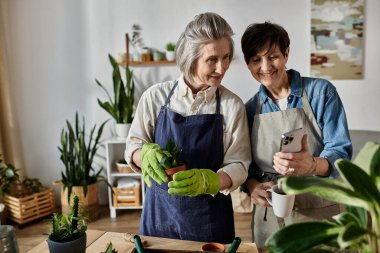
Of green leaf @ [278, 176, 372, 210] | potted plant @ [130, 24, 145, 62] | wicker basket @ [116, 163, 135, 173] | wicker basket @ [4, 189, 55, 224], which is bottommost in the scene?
wicker basket @ [4, 189, 55, 224]

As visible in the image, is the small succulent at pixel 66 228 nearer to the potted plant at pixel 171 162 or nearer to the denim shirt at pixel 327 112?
the potted plant at pixel 171 162

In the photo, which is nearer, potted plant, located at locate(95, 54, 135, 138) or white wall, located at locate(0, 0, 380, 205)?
potted plant, located at locate(95, 54, 135, 138)

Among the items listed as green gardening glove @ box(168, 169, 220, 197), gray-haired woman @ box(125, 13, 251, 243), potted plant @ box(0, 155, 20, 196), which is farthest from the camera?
potted plant @ box(0, 155, 20, 196)

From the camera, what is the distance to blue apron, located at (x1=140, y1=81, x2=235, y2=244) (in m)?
1.48

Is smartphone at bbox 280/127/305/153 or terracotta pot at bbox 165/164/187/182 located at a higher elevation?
smartphone at bbox 280/127/305/153

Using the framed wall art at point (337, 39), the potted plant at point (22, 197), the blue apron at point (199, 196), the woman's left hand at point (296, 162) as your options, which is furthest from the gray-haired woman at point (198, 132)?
the framed wall art at point (337, 39)

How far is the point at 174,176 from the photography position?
1.28 metres

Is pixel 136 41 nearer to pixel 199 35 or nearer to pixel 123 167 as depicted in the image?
pixel 123 167

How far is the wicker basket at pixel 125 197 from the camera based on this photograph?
349cm

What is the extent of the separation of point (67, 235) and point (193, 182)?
455mm

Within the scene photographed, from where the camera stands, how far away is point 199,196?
4.89ft

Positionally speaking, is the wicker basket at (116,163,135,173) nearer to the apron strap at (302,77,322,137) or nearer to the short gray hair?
the short gray hair

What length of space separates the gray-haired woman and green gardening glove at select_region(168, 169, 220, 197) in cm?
7

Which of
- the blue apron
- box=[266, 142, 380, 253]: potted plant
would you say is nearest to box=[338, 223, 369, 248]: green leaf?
box=[266, 142, 380, 253]: potted plant
